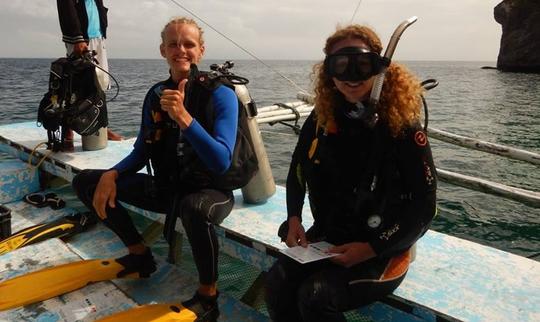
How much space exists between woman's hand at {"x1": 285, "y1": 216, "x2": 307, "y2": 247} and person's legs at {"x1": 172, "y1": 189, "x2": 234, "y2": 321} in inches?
18.9

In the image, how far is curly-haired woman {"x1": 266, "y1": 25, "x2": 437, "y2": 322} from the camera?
6.77 feet

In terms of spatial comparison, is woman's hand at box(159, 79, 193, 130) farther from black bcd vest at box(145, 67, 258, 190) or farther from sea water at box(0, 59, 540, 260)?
sea water at box(0, 59, 540, 260)

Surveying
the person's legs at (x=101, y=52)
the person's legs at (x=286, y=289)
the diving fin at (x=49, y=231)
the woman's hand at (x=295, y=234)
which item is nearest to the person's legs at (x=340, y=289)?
the person's legs at (x=286, y=289)

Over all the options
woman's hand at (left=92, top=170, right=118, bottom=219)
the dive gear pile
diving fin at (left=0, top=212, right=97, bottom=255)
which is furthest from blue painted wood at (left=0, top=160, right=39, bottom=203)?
woman's hand at (left=92, top=170, right=118, bottom=219)

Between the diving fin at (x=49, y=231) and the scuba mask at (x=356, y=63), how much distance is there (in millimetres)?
2733

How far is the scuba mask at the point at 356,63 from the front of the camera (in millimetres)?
2039

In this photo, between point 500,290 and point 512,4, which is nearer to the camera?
point 500,290

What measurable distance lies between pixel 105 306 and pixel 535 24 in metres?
74.8

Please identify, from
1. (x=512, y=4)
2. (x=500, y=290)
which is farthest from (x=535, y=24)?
(x=500, y=290)

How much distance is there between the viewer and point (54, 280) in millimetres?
2941

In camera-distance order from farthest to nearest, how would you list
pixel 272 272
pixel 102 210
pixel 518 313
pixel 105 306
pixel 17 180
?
pixel 17 180, pixel 102 210, pixel 105 306, pixel 272 272, pixel 518 313

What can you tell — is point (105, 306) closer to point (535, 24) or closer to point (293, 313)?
point (293, 313)

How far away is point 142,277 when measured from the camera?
3.13 m

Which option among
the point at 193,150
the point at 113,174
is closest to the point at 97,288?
the point at 113,174
